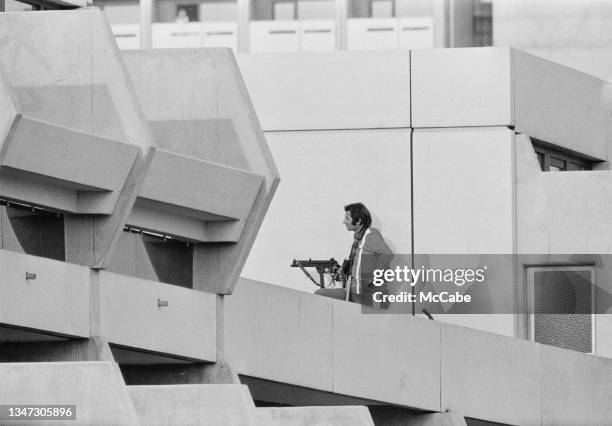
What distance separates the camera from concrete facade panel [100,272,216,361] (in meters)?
26.1

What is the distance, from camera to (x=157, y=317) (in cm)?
2719

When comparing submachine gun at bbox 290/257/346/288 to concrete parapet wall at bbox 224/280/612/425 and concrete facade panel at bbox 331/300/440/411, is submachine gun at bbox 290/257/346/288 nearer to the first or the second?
concrete parapet wall at bbox 224/280/612/425

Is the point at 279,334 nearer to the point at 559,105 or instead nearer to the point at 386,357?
the point at 386,357

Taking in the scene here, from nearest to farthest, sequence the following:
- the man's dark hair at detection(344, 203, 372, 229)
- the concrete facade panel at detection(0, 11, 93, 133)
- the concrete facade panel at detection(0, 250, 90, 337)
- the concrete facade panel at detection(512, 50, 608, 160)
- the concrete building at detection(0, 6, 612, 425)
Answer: the concrete facade panel at detection(0, 250, 90, 337) → the concrete building at detection(0, 6, 612, 425) → the concrete facade panel at detection(0, 11, 93, 133) → the man's dark hair at detection(344, 203, 372, 229) → the concrete facade panel at detection(512, 50, 608, 160)

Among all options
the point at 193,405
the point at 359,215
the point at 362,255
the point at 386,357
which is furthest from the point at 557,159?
the point at 193,405

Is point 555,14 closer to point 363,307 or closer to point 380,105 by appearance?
point 380,105

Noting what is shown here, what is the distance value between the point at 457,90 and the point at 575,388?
5.69 meters

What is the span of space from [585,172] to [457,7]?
18431 mm

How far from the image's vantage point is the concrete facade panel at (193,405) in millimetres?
24391

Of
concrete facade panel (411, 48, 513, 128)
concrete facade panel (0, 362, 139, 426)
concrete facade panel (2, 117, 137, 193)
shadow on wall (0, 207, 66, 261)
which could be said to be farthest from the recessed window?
concrete facade panel (0, 362, 139, 426)

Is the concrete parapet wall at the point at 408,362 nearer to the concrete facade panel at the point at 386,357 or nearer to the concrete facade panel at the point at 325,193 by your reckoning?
the concrete facade panel at the point at 386,357

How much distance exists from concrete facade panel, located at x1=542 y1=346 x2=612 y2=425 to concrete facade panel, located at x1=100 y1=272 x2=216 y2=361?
10.4 m

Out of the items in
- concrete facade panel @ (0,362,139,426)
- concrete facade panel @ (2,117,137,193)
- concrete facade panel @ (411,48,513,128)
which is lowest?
concrete facade panel @ (0,362,139,426)

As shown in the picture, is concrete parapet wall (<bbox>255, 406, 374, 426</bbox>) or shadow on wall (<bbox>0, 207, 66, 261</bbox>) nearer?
shadow on wall (<bbox>0, 207, 66, 261</bbox>)
